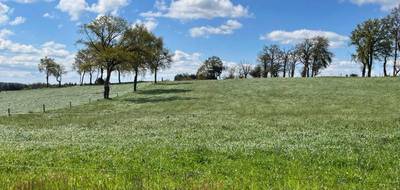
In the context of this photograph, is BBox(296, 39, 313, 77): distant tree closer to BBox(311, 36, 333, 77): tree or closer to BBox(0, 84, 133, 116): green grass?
BBox(311, 36, 333, 77): tree

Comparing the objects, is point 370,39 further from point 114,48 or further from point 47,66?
point 47,66

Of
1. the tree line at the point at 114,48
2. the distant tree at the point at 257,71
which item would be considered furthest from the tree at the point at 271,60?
the tree line at the point at 114,48

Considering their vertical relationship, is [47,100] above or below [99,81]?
below

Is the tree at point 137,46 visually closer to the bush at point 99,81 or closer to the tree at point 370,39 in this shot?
the tree at point 370,39

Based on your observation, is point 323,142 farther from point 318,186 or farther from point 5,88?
point 5,88

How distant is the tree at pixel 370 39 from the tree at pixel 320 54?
2830 cm

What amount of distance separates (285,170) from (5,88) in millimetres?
160105

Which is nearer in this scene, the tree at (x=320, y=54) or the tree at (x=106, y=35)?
the tree at (x=106, y=35)

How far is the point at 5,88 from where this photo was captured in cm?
16225

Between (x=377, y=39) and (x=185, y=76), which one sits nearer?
(x=377, y=39)

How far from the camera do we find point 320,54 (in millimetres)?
149875

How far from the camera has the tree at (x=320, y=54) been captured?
149500 millimetres

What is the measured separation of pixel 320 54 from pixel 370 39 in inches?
1287

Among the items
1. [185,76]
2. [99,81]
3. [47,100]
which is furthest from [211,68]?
[47,100]
